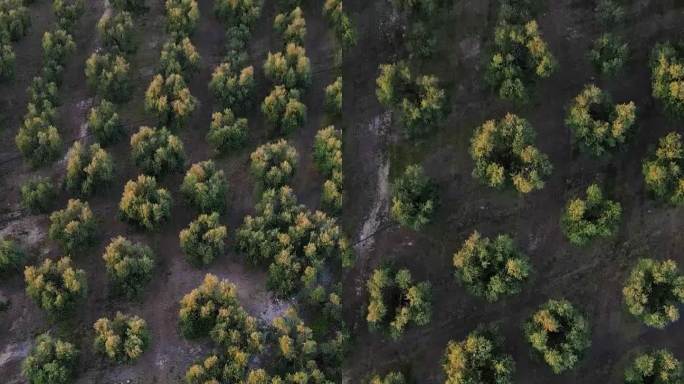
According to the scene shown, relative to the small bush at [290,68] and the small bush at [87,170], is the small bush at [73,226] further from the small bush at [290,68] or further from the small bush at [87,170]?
the small bush at [290,68]

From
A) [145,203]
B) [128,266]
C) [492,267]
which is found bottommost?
[128,266]

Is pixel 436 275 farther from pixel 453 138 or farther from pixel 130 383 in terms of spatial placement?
pixel 130 383

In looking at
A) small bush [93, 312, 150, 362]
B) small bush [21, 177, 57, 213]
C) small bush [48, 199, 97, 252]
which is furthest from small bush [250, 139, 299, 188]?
small bush [21, 177, 57, 213]

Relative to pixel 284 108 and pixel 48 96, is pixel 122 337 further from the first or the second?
pixel 48 96

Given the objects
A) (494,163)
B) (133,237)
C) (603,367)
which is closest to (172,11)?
(133,237)

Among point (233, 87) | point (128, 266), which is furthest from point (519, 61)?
point (128, 266)

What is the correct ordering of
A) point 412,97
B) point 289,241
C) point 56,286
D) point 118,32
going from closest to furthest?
point 56,286, point 289,241, point 412,97, point 118,32
